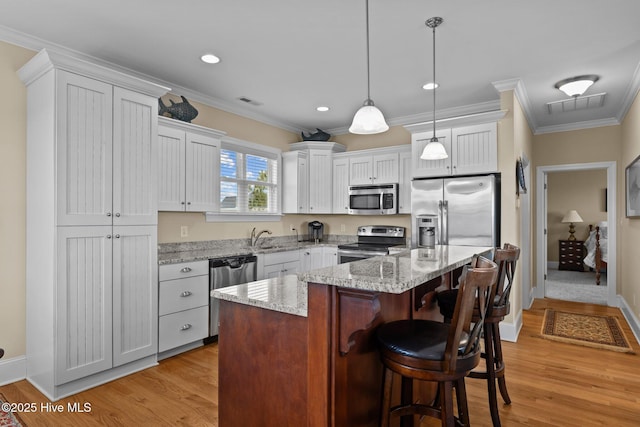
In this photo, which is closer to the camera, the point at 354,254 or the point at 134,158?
the point at 134,158

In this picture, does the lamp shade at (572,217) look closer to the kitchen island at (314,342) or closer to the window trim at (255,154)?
the window trim at (255,154)

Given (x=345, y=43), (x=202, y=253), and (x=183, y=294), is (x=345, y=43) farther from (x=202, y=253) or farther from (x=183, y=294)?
(x=183, y=294)

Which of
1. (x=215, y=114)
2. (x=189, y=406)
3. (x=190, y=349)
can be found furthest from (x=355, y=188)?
(x=189, y=406)

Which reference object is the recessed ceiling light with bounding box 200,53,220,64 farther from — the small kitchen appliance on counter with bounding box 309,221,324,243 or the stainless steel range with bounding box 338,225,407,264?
the small kitchen appliance on counter with bounding box 309,221,324,243

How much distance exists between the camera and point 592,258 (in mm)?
7418

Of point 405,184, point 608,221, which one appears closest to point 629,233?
point 608,221

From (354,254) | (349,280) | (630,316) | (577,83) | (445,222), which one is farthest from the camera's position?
(354,254)

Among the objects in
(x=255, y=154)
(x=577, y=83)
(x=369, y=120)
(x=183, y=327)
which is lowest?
(x=183, y=327)

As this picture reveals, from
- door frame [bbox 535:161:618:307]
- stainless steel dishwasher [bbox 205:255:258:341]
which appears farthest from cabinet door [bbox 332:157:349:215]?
door frame [bbox 535:161:618:307]

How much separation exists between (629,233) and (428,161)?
258 cm

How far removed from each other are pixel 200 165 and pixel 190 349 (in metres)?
1.85

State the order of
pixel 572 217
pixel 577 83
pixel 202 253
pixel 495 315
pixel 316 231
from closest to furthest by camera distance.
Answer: pixel 495 315, pixel 577 83, pixel 202 253, pixel 316 231, pixel 572 217

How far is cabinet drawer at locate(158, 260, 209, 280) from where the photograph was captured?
3.26m

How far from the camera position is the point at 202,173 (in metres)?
3.98
